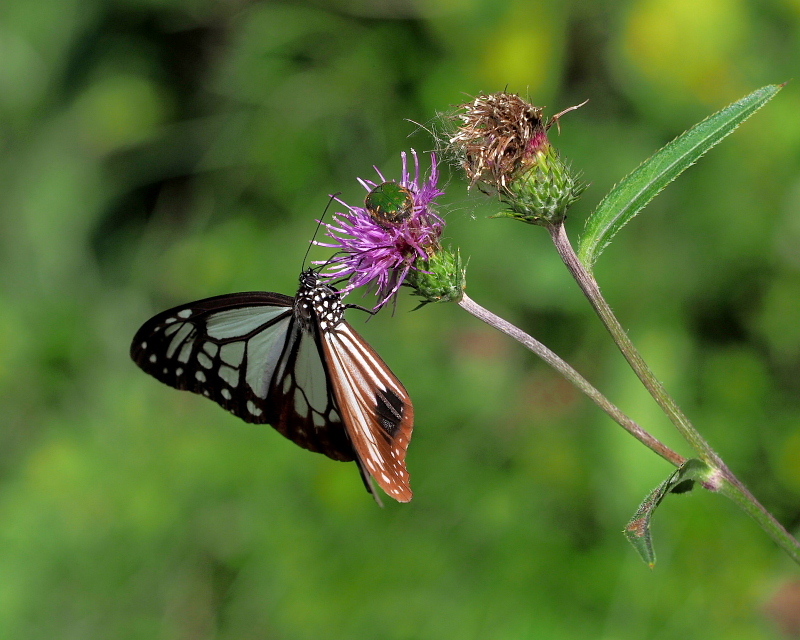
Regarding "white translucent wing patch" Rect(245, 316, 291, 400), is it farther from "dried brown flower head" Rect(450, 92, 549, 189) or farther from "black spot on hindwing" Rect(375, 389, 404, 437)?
"dried brown flower head" Rect(450, 92, 549, 189)

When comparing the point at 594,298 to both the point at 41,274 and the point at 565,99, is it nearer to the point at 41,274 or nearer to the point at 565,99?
the point at 565,99

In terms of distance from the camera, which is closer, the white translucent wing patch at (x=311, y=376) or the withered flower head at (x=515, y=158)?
the withered flower head at (x=515, y=158)

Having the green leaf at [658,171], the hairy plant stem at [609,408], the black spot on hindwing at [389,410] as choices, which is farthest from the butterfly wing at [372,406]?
the green leaf at [658,171]

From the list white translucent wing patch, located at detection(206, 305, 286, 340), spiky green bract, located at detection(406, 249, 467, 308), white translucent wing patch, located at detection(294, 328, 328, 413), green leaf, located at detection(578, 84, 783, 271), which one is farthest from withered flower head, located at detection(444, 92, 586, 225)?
white translucent wing patch, located at detection(206, 305, 286, 340)

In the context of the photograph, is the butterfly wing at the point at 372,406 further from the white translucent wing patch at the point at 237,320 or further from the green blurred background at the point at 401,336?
the green blurred background at the point at 401,336

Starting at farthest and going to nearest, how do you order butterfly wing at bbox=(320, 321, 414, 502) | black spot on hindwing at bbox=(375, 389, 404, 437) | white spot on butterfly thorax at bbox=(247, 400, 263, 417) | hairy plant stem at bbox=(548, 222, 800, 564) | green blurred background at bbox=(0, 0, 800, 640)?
green blurred background at bbox=(0, 0, 800, 640), white spot on butterfly thorax at bbox=(247, 400, 263, 417), black spot on hindwing at bbox=(375, 389, 404, 437), butterfly wing at bbox=(320, 321, 414, 502), hairy plant stem at bbox=(548, 222, 800, 564)

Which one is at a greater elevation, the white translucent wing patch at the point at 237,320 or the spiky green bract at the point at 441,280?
the spiky green bract at the point at 441,280

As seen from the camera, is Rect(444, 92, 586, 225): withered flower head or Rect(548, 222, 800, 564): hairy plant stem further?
Rect(444, 92, 586, 225): withered flower head

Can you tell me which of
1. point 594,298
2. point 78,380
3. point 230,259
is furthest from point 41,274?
point 594,298
